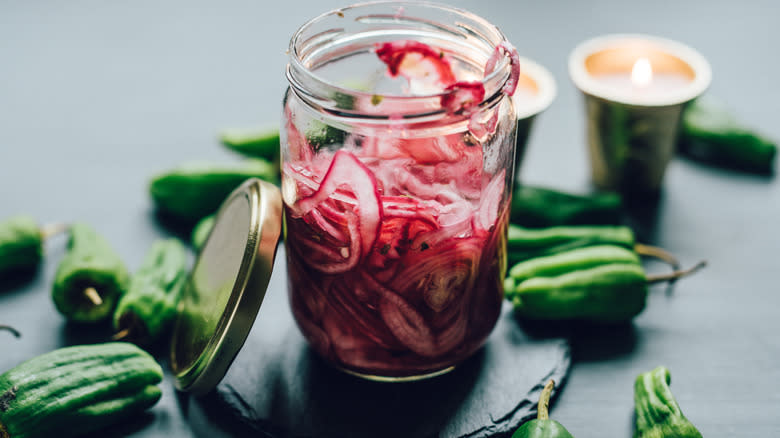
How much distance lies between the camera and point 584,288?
1.56 metres

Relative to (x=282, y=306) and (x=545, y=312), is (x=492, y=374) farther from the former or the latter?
(x=282, y=306)

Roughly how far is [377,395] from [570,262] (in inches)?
20.5

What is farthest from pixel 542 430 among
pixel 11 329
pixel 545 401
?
pixel 11 329

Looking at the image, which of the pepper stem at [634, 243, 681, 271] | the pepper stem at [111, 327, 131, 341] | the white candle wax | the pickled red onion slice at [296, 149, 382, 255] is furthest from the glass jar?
the white candle wax

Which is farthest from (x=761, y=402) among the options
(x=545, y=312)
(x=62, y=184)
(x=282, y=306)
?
(x=62, y=184)

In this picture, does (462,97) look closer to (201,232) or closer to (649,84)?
(201,232)

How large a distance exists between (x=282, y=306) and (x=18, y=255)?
2.13 ft

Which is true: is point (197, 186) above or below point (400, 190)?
below

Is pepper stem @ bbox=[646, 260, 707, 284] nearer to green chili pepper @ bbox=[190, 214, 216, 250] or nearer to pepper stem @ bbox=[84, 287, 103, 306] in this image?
green chili pepper @ bbox=[190, 214, 216, 250]

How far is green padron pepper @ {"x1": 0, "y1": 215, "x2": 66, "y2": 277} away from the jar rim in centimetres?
86

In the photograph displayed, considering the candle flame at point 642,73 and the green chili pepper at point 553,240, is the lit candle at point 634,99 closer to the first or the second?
the candle flame at point 642,73

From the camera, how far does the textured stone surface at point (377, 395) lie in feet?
4.52

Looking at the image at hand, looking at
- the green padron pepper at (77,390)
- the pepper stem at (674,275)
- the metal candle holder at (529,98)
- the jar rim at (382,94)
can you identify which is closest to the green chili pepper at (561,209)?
the metal candle holder at (529,98)

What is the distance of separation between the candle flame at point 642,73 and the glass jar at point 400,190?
73 centimetres
